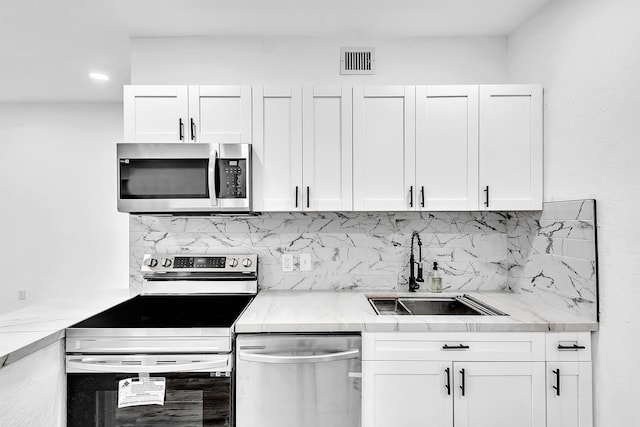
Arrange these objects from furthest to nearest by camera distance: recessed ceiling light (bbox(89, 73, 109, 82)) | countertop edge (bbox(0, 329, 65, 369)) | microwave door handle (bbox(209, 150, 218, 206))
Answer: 1. recessed ceiling light (bbox(89, 73, 109, 82))
2. microwave door handle (bbox(209, 150, 218, 206))
3. countertop edge (bbox(0, 329, 65, 369))

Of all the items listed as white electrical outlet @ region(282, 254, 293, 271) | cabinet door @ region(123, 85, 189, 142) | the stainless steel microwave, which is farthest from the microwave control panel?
white electrical outlet @ region(282, 254, 293, 271)

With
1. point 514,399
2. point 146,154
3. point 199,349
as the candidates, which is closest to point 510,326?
point 514,399

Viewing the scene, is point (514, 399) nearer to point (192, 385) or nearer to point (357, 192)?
point (357, 192)

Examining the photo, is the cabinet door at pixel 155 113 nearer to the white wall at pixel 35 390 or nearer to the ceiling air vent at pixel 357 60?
the ceiling air vent at pixel 357 60

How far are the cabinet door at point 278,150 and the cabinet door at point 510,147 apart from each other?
3.46ft

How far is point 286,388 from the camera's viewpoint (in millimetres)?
1710

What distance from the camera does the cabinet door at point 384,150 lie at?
2139 mm

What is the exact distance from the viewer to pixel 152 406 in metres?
1.65

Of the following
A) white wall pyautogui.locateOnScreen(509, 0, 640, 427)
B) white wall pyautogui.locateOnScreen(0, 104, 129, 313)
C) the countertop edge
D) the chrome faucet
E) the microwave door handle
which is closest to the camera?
the countertop edge

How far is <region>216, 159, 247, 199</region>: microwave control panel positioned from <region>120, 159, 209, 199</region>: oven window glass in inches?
3.0

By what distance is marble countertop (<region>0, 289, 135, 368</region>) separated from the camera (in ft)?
4.68

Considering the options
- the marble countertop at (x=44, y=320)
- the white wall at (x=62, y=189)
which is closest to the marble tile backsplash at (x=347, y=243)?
the marble countertop at (x=44, y=320)

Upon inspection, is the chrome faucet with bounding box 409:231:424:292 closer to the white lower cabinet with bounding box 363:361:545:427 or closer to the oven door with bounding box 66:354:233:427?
the white lower cabinet with bounding box 363:361:545:427

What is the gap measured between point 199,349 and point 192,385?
0.16 metres
